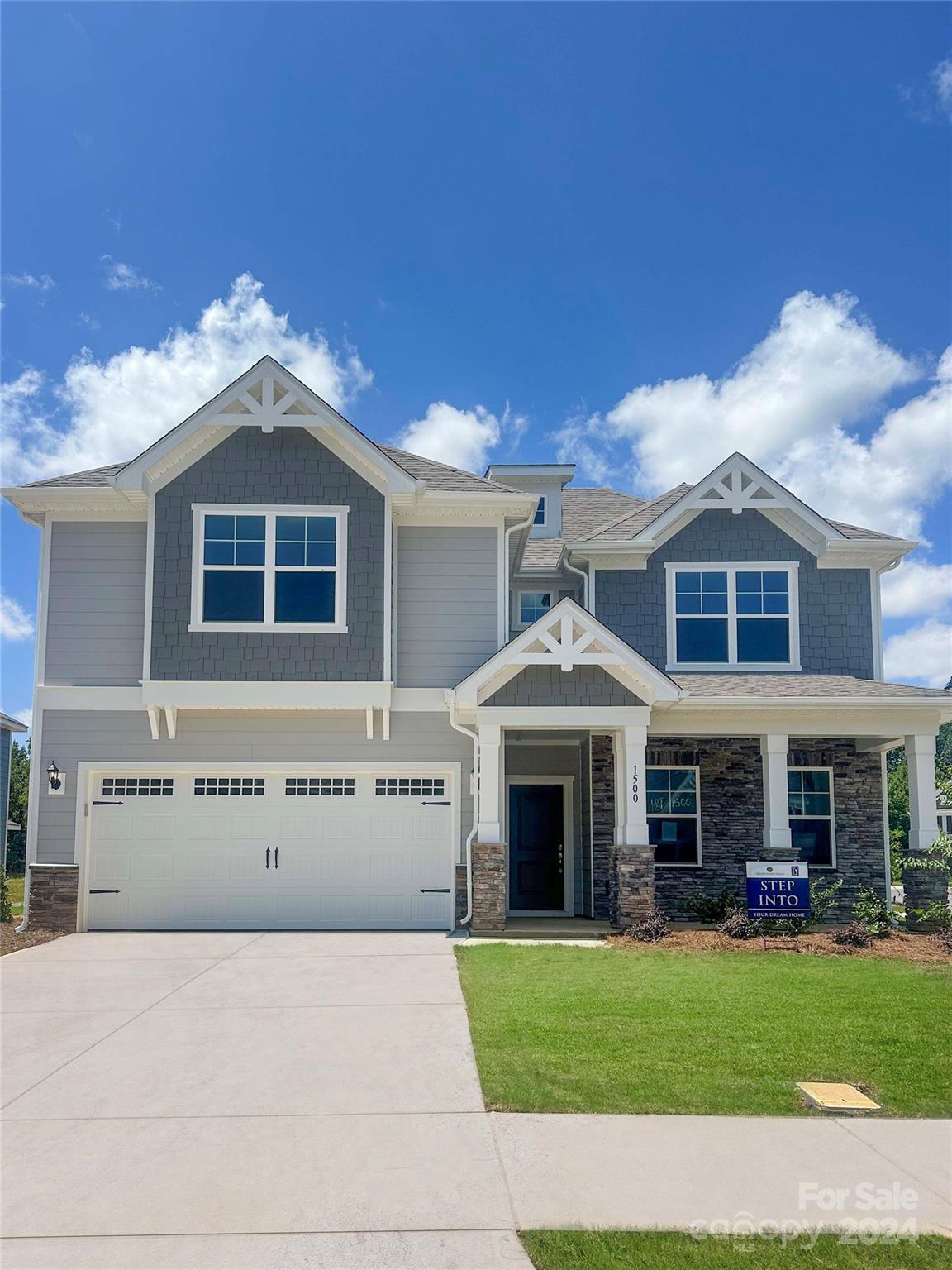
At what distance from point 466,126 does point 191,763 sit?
36.9 feet

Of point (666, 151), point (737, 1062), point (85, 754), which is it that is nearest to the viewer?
point (737, 1062)

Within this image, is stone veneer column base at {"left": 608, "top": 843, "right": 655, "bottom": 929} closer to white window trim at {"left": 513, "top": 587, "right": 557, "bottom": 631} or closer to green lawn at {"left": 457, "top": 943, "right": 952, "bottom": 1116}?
green lawn at {"left": 457, "top": 943, "right": 952, "bottom": 1116}

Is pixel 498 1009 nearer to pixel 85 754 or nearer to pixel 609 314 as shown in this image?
pixel 85 754

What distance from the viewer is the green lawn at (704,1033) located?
6.55 m

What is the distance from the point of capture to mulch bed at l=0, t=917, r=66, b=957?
13.2 metres

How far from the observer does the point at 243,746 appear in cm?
1473

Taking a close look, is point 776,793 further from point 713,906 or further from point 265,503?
point 265,503

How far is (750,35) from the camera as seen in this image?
45.4 ft

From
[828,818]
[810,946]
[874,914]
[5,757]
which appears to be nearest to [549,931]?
[810,946]

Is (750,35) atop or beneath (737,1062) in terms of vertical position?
atop

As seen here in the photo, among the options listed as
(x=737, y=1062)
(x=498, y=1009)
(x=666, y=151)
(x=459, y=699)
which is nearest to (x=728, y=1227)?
(x=737, y=1062)

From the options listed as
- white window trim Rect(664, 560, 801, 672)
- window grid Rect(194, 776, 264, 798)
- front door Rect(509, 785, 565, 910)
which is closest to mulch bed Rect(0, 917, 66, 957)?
window grid Rect(194, 776, 264, 798)

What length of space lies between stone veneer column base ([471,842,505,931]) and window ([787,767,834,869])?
5.30 meters

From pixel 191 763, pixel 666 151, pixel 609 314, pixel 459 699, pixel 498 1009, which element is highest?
pixel 666 151
